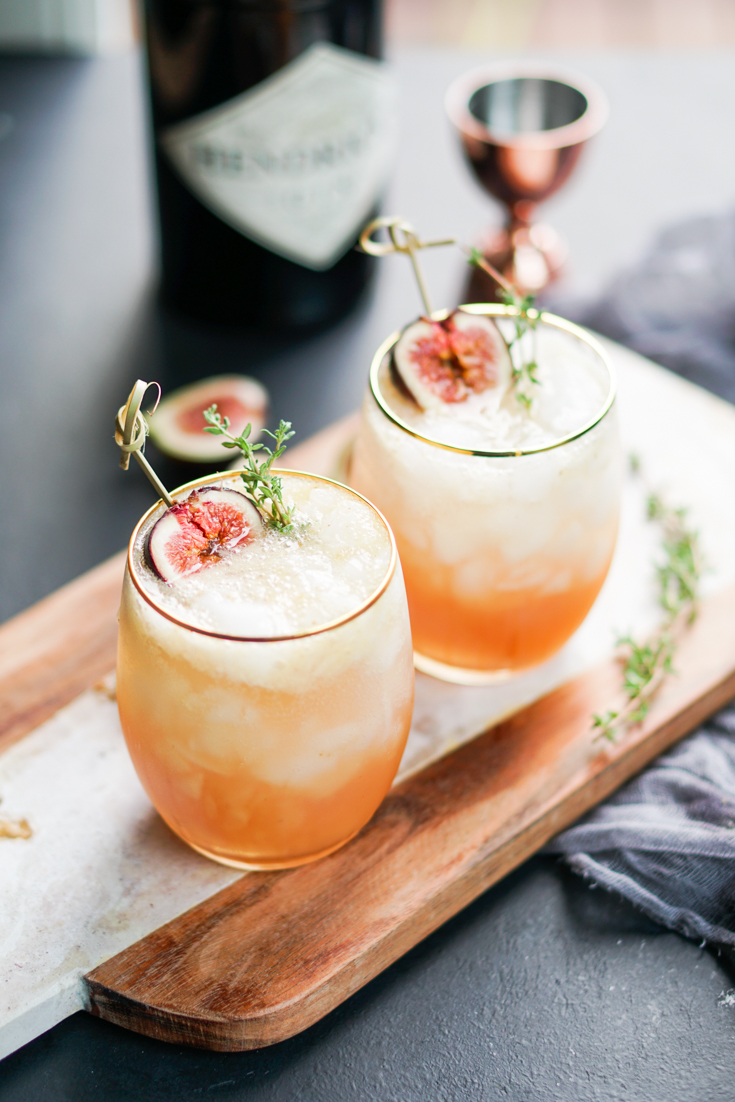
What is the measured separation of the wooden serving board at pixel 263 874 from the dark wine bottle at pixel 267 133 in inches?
29.4

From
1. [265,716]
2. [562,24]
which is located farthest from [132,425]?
[562,24]

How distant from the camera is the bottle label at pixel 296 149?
1.88m

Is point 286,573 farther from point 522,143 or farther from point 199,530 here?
point 522,143

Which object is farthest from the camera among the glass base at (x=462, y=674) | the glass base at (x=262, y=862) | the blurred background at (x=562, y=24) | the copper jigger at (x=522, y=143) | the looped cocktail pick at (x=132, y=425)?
the blurred background at (x=562, y=24)

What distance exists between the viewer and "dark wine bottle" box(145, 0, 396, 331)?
6.02 ft

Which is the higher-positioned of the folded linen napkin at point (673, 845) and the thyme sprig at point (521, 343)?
the thyme sprig at point (521, 343)

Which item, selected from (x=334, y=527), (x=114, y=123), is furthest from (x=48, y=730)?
(x=114, y=123)

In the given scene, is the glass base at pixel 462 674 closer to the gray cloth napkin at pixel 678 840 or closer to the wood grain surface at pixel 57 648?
the gray cloth napkin at pixel 678 840

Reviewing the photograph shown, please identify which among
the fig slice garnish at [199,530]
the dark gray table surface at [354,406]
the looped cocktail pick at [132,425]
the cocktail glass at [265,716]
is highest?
the looped cocktail pick at [132,425]

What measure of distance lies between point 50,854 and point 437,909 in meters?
0.45

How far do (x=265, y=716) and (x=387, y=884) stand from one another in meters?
0.31

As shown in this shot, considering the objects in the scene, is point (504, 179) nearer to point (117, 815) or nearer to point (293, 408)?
point (293, 408)

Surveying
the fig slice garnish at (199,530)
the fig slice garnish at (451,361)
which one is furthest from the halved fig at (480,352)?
the fig slice garnish at (199,530)

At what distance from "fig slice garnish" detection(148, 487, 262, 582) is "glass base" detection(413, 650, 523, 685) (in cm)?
45
